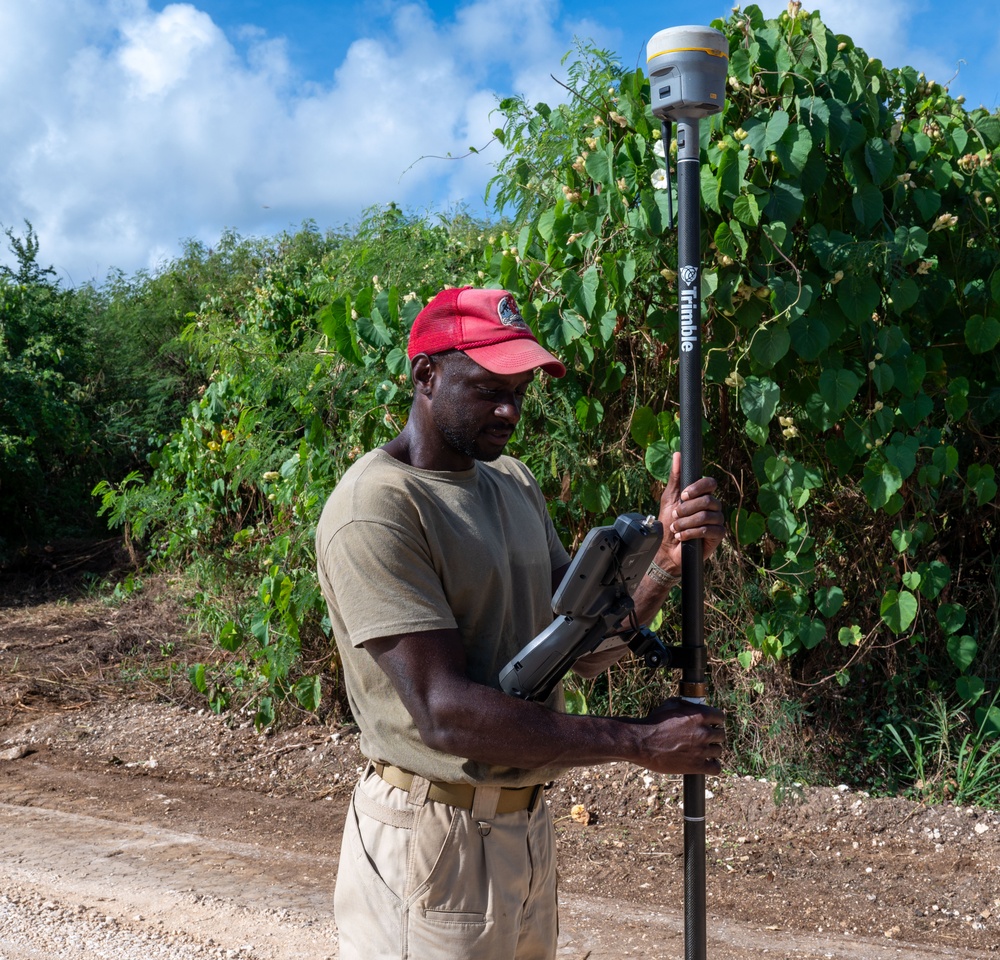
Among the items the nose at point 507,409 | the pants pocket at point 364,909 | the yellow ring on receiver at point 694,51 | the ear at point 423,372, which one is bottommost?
the pants pocket at point 364,909

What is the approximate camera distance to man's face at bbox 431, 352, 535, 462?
86.0 inches

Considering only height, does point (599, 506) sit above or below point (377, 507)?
above

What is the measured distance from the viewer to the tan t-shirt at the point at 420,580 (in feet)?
6.58

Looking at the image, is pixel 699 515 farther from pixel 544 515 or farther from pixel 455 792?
pixel 455 792

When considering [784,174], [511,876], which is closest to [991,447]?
[784,174]

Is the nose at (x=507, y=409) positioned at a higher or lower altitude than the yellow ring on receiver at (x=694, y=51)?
lower

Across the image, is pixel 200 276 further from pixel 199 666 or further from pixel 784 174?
pixel 784 174

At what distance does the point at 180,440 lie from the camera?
761cm

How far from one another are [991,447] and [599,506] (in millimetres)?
1678

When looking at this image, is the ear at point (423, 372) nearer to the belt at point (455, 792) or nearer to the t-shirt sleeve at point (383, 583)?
the t-shirt sleeve at point (383, 583)

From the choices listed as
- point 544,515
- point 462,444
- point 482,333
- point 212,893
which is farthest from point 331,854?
point 482,333

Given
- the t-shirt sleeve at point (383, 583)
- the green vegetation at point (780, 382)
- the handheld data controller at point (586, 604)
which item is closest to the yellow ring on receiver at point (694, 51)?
the handheld data controller at point (586, 604)

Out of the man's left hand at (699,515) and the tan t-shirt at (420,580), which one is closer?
the tan t-shirt at (420,580)

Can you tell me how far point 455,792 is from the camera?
215cm
